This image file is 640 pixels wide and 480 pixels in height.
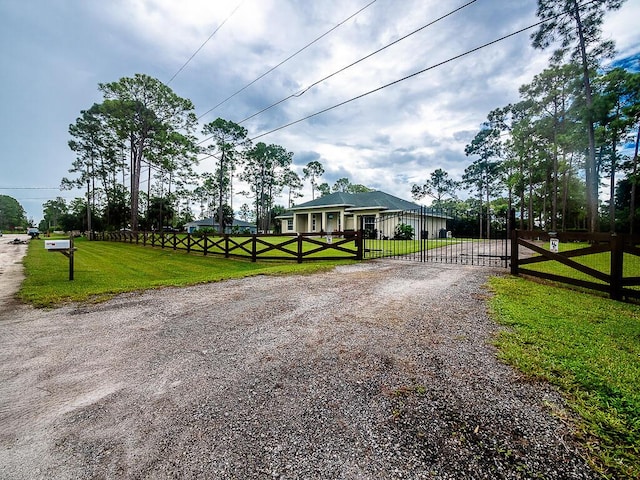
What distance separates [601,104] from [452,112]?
22.6 feet

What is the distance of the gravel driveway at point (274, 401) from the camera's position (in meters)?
1.50

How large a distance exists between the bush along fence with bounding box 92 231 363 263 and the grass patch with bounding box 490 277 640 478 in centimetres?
620

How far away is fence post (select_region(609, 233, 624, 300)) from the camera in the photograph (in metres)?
4.80

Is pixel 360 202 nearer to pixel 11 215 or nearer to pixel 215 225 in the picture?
pixel 215 225

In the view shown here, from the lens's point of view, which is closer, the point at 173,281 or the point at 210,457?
the point at 210,457

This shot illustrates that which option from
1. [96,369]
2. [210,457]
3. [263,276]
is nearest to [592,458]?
[210,457]

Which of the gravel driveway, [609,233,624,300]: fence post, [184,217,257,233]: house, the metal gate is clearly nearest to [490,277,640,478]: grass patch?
the gravel driveway

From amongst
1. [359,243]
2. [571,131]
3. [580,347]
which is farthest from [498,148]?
[580,347]

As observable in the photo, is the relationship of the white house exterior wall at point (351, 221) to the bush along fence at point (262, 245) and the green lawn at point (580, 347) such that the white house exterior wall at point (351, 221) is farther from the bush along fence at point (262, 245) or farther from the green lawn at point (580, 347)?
the green lawn at point (580, 347)

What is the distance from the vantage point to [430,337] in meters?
3.18

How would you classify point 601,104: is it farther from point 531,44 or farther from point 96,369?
point 96,369

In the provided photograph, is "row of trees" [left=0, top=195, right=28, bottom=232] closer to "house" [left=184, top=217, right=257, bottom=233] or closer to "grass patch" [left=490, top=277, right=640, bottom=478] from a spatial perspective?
"house" [left=184, top=217, right=257, bottom=233]

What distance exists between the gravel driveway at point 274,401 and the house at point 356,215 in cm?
2103

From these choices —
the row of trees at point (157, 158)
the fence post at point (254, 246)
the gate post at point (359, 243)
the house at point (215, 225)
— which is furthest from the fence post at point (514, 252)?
the house at point (215, 225)
